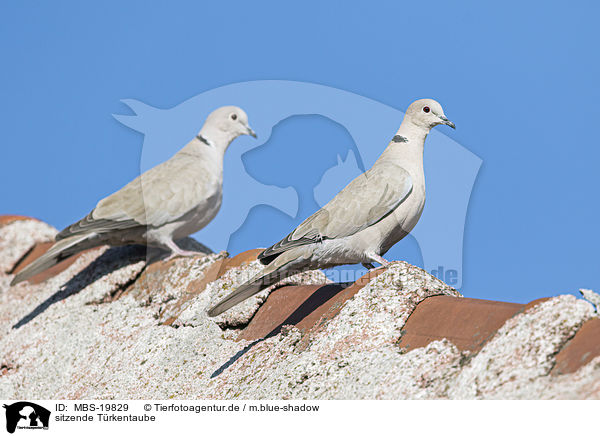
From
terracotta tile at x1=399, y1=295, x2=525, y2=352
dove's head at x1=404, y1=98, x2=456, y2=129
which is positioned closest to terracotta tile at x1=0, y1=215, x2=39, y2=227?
dove's head at x1=404, y1=98, x2=456, y2=129

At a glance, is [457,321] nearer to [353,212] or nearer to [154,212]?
A: [353,212]

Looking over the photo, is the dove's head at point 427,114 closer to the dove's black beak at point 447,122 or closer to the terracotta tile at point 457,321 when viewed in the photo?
the dove's black beak at point 447,122

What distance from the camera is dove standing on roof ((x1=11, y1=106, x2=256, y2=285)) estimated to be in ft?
25.3

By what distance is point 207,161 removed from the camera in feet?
27.0

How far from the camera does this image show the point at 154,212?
772 cm

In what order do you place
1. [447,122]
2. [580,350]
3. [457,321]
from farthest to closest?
[447,122]
[457,321]
[580,350]

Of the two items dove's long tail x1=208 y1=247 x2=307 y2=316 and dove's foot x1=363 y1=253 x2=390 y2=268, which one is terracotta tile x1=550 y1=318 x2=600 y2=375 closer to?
dove's foot x1=363 y1=253 x2=390 y2=268

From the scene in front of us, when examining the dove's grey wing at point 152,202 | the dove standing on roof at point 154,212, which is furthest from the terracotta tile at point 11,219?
the dove's grey wing at point 152,202

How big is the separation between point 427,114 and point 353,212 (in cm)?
134

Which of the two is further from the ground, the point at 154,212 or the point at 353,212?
the point at 154,212

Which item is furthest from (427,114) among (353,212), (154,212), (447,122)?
(154,212)

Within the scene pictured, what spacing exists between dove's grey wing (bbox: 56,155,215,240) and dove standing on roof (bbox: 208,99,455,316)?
2.84 metres
